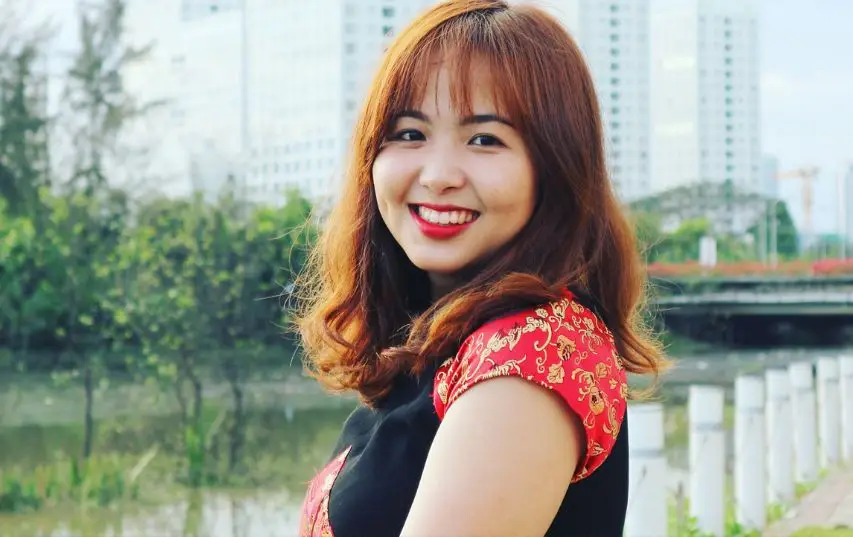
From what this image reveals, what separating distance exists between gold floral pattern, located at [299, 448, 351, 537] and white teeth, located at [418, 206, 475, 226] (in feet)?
0.89

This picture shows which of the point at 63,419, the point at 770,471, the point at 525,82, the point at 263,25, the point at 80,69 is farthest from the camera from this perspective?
the point at 263,25

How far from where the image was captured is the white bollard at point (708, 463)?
3465 millimetres

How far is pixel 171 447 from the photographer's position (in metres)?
7.20

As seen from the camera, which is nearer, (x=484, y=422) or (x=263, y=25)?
(x=484, y=422)

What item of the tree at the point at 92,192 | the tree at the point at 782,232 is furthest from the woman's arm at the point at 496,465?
the tree at the point at 782,232

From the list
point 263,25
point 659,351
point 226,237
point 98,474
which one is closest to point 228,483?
point 98,474

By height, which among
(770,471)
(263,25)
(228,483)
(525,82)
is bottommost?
(228,483)

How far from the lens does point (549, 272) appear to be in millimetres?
974

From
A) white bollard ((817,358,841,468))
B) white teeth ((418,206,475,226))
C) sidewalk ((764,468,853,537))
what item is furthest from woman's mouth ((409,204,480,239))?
white bollard ((817,358,841,468))

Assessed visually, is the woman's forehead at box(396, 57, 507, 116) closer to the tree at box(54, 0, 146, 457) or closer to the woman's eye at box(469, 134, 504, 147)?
the woman's eye at box(469, 134, 504, 147)

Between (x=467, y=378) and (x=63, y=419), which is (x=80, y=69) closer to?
(x=63, y=419)

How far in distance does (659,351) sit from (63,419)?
769cm

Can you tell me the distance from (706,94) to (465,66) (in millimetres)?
20695

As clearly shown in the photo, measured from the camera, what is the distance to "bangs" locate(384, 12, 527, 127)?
95 centimetres
